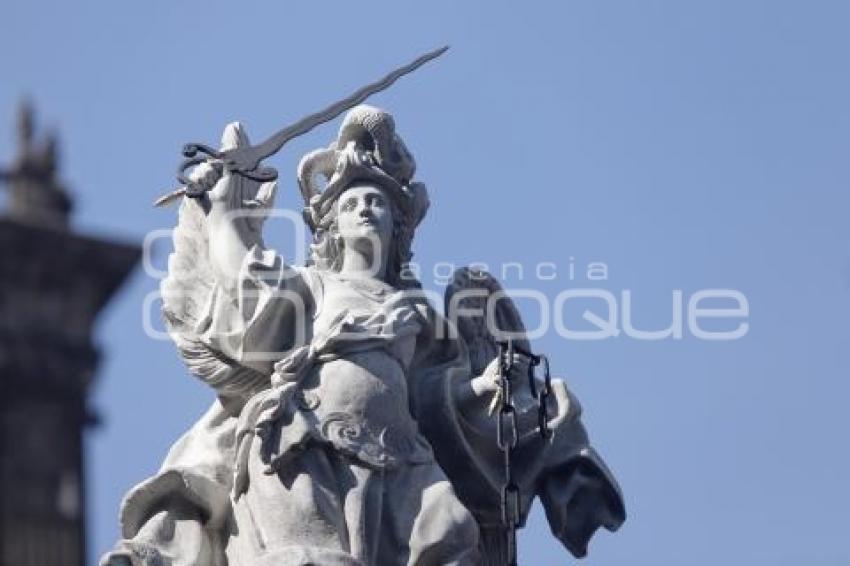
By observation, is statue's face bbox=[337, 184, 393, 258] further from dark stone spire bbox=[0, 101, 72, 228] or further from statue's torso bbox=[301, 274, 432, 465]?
dark stone spire bbox=[0, 101, 72, 228]

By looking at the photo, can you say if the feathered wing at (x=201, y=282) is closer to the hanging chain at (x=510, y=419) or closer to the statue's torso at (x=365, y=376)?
the statue's torso at (x=365, y=376)

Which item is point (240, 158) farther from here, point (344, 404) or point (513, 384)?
point (513, 384)

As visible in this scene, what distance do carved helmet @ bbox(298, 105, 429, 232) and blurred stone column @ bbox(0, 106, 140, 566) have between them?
1432 inches

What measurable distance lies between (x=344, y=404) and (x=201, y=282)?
1.50m

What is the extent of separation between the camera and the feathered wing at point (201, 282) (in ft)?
A: 88.4

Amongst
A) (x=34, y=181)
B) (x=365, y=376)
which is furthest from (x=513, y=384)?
(x=34, y=181)

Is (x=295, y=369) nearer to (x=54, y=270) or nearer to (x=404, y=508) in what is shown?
(x=404, y=508)

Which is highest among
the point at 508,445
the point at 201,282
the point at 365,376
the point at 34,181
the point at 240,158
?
the point at 34,181

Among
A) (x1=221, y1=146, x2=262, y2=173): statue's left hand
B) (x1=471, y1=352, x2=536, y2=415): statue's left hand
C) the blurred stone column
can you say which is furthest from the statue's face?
the blurred stone column

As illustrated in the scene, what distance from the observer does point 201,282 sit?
27.4 m

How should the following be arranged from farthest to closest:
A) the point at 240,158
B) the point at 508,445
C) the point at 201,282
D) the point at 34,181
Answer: the point at 34,181 → the point at 201,282 → the point at 240,158 → the point at 508,445

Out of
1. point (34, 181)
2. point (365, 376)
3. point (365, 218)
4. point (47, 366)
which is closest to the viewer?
point (365, 376)

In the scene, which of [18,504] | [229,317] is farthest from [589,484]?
[18,504]

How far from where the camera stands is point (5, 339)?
225 feet
